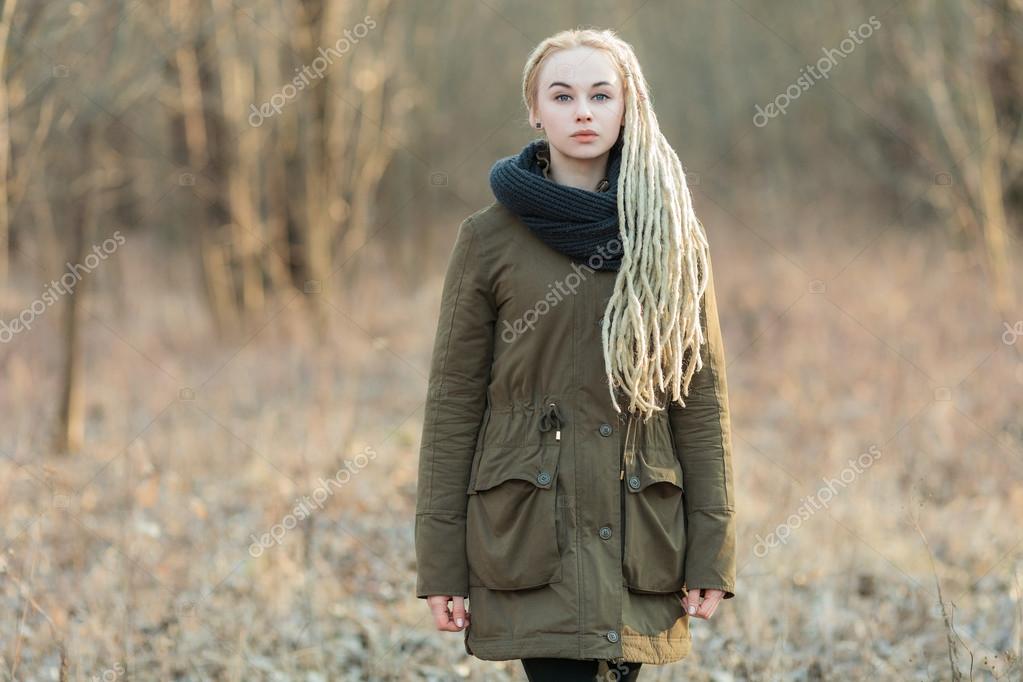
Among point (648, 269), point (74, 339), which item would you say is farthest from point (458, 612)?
point (74, 339)

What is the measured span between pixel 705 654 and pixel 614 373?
2155 millimetres

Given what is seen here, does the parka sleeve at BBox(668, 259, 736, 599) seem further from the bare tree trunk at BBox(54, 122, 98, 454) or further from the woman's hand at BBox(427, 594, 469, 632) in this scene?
the bare tree trunk at BBox(54, 122, 98, 454)

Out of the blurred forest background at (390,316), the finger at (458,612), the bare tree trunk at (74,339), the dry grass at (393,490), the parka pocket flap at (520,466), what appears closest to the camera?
the parka pocket flap at (520,466)

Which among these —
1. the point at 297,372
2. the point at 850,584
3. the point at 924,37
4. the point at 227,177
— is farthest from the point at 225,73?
the point at 850,584

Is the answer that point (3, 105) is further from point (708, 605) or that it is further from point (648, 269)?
point (708, 605)

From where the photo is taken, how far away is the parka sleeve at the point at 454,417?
2387mm

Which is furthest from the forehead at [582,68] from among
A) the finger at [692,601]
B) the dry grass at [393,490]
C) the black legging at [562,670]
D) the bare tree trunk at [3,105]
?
the bare tree trunk at [3,105]

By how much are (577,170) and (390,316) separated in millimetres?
8341

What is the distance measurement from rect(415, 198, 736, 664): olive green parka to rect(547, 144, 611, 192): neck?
5.8 inches

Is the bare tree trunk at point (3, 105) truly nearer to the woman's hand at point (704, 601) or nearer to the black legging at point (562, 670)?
the black legging at point (562, 670)

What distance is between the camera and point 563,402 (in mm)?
2367

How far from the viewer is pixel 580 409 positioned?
237 centimetres

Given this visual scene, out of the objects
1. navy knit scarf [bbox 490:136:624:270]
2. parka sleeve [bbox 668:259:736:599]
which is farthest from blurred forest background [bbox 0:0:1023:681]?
parka sleeve [bbox 668:259:736:599]

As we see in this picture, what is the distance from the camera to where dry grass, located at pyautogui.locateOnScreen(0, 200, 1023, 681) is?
13.0 feet
